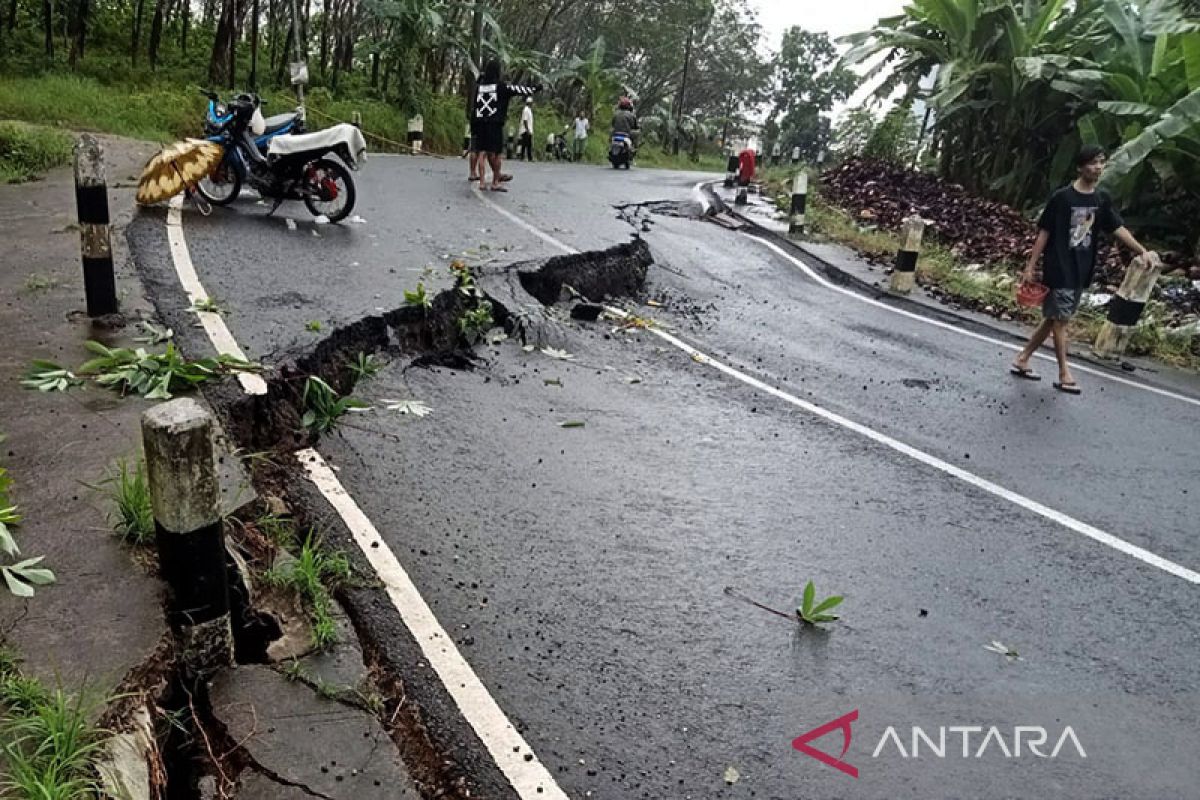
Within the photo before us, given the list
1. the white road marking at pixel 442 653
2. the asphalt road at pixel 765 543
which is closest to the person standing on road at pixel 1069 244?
the asphalt road at pixel 765 543

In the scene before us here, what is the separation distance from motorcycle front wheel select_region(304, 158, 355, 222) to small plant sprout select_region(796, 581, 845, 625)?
7.14 metres

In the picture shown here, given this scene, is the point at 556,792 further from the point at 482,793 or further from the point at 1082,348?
the point at 1082,348

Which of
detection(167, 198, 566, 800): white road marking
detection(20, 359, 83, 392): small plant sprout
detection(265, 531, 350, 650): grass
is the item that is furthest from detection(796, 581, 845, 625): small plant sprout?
detection(20, 359, 83, 392): small plant sprout

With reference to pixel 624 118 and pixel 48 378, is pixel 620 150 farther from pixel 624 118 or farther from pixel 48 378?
pixel 48 378

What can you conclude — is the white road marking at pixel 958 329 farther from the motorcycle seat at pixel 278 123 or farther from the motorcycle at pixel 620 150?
the motorcycle at pixel 620 150

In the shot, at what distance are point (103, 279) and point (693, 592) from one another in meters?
4.03

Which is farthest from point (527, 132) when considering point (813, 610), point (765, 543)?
point (813, 610)

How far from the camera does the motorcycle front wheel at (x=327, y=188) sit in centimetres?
895

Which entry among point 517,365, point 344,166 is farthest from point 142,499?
Answer: point 344,166

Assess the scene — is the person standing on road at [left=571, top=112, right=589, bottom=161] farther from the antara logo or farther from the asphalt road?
the antara logo

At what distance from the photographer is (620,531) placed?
418cm

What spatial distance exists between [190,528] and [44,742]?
2.19ft

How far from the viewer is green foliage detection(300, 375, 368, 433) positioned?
4681mm

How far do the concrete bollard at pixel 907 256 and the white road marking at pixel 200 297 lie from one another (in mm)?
8059
